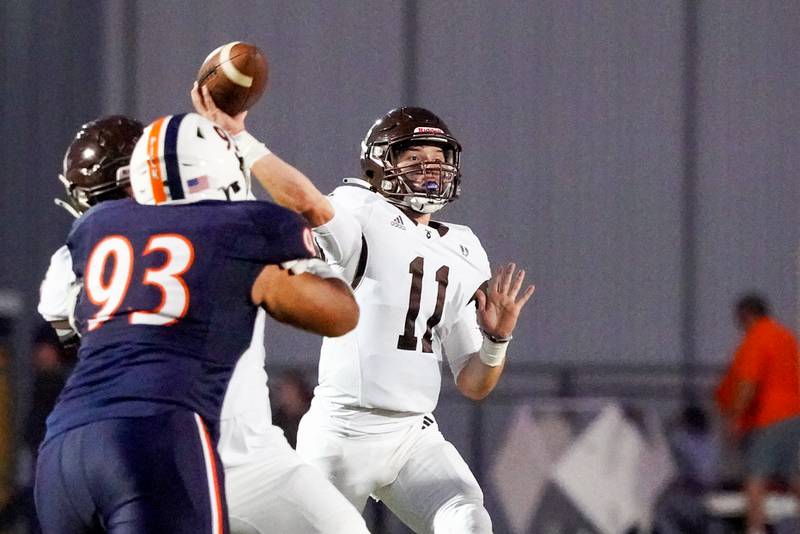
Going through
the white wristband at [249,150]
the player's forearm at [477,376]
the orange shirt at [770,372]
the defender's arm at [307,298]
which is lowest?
the orange shirt at [770,372]

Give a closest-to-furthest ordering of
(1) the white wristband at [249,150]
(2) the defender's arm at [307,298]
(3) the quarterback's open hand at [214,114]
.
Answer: (2) the defender's arm at [307,298], (1) the white wristband at [249,150], (3) the quarterback's open hand at [214,114]

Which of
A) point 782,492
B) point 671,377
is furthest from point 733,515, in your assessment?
point 671,377

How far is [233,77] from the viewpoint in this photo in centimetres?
370

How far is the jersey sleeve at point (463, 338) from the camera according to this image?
436 centimetres

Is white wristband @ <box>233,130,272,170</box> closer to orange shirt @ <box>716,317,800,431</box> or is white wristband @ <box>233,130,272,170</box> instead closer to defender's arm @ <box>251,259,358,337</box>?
A: defender's arm @ <box>251,259,358,337</box>

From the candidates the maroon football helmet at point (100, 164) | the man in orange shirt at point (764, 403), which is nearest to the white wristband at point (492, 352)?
the maroon football helmet at point (100, 164)

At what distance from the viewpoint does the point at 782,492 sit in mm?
8383

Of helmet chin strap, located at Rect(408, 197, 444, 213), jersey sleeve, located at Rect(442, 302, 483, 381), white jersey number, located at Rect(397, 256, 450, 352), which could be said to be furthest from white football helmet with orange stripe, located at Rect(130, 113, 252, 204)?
jersey sleeve, located at Rect(442, 302, 483, 381)

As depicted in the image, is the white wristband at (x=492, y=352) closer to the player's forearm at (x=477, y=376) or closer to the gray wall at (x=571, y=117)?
the player's forearm at (x=477, y=376)

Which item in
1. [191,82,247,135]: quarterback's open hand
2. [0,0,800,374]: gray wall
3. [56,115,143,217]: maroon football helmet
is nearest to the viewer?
[191,82,247,135]: quarterback's open hand

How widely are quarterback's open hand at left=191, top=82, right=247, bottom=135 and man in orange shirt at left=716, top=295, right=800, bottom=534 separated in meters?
5.27

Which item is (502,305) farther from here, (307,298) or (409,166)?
(307,298)

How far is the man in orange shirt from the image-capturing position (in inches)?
324

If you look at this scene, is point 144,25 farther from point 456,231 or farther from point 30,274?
point 456,231
